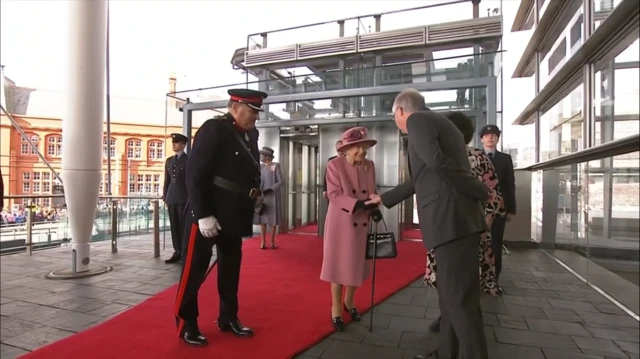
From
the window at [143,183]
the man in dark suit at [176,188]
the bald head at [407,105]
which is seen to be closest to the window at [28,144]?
the man in dark suit at [176,188]

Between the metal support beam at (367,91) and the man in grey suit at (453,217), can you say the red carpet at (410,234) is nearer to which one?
the metal support beam at (367,91)

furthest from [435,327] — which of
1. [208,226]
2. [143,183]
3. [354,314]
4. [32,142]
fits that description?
[143,183]

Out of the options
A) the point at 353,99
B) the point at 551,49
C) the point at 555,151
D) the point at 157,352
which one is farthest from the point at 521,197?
the point at 157,352

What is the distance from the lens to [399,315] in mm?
3301

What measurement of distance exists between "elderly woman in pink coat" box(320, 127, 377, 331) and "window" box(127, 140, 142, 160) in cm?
4016

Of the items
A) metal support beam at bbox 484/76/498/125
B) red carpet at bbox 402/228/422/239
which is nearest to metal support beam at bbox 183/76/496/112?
metal support beam at bbox 484/76/498/125

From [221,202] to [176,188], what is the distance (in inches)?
111

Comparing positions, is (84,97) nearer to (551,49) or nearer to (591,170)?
(591,170)

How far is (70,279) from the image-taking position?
4.27 m

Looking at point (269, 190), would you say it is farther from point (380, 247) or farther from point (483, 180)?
point (483, 180)

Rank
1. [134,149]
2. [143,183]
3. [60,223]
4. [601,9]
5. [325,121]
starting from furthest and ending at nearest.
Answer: [143,183] < [134,149] < [325,121] < [601,9] < [60,223]

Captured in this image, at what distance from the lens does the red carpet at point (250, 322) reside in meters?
2.48

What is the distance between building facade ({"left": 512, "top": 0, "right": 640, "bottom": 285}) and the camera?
300cm

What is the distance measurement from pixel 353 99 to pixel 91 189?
4.99m
